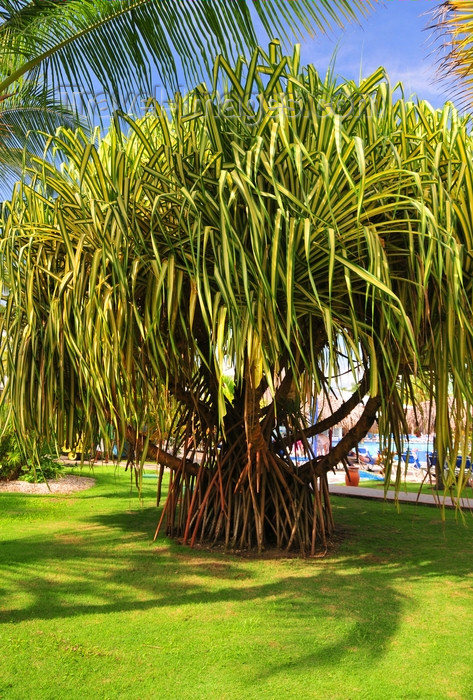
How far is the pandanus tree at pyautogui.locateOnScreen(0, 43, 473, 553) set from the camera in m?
3.11

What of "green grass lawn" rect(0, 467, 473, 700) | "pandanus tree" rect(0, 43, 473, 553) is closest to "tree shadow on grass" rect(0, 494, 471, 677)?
"green grass lawn" rect(0, 467, 473, 700)

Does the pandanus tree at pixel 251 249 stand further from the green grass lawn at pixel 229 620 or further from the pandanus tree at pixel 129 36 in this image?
the green grass lawn at pixel 229 620

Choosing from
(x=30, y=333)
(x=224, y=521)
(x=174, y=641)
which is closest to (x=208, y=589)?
(x=174, y=641)

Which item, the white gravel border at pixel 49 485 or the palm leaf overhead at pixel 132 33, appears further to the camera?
the white gravel border at pixel 49 485

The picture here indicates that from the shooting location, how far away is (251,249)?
352 cm

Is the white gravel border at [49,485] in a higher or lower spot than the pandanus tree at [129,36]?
lower

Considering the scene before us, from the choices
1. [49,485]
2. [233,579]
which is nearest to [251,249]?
[233,579]

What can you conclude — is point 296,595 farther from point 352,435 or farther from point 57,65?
point 57,65

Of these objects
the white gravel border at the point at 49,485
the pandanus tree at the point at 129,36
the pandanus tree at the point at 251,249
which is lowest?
the white gravel border at the point at 49,485

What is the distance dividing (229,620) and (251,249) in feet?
7.09

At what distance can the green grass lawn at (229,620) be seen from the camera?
8.18ft

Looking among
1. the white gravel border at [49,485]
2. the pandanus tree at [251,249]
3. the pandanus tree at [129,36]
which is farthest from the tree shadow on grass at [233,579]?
the white gravel border at [49,485]

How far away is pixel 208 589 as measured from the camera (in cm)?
386

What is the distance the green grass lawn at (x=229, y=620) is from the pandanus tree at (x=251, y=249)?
3.11ft
